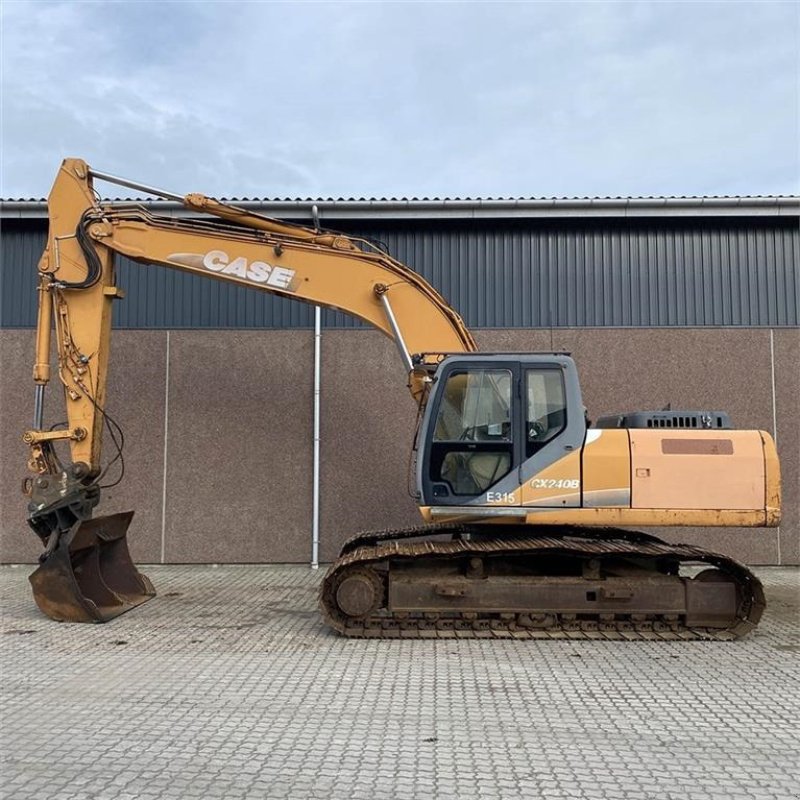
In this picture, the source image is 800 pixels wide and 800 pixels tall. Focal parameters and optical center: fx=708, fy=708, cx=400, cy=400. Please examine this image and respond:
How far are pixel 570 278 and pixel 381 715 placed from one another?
812 cm

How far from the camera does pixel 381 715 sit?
462 centimetres

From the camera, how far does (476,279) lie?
36.7 feet

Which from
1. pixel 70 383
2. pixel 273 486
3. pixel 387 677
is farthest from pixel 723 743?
pixel 273 486

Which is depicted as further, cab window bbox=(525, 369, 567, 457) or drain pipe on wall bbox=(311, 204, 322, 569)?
drain pipe on wall bbox=(311, 204, 322, 569)

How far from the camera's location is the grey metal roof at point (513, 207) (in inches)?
419

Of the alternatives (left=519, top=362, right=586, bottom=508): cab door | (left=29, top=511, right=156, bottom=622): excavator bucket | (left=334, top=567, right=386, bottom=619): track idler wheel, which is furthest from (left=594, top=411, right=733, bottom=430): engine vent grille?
(left=29, top=511, right=156, bottom=622): excavator bucket

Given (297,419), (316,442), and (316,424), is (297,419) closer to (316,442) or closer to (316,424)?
(316,424)

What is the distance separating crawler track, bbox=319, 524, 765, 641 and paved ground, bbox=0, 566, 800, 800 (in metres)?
0.21

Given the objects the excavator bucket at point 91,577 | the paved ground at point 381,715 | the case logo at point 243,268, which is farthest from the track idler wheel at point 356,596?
the case logo at point 243,268

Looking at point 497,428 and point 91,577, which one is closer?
point 497,428

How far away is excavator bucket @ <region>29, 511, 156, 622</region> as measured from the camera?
23.3 ft

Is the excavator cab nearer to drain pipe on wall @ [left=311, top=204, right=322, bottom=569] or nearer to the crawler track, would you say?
the crawler track

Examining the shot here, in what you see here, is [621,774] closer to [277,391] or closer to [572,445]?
[572,445]

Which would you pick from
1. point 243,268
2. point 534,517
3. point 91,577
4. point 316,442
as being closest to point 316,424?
point 316,442
